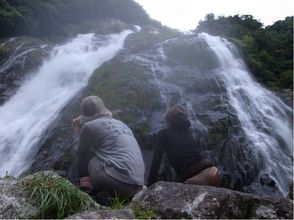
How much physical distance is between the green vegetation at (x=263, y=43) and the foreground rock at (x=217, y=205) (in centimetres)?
1731

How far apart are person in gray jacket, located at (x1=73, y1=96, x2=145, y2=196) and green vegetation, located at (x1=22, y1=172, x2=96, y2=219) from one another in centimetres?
66

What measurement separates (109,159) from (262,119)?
1057 centimetres

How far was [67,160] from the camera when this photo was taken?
10.9 m

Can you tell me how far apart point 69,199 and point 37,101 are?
13.4m

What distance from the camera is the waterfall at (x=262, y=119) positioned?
1209 cm

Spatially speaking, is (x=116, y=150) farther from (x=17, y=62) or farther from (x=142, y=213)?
(x=17, y=62)

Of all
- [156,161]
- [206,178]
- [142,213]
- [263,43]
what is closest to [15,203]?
[142,213]

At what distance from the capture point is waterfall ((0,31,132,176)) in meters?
12.4

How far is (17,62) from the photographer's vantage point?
63.7ft

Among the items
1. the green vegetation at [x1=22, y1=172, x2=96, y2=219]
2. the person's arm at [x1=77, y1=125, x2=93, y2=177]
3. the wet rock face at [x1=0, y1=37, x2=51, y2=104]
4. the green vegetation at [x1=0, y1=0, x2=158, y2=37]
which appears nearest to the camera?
the green vegetation at [x1=22, y1=172, x2=96, y2=219]

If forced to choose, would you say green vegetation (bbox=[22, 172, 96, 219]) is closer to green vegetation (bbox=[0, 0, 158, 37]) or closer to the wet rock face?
the wet rock face

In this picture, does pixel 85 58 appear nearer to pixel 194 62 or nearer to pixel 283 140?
pixel 194 62

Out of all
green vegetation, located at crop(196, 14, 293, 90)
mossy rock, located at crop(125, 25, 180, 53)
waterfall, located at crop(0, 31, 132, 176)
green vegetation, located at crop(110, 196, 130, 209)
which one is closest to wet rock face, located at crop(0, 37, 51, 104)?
waterfall, located at crop(0, 31, 132, 176)

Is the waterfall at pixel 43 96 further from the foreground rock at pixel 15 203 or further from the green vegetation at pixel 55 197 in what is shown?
the green vegetation at pixel 55 197
